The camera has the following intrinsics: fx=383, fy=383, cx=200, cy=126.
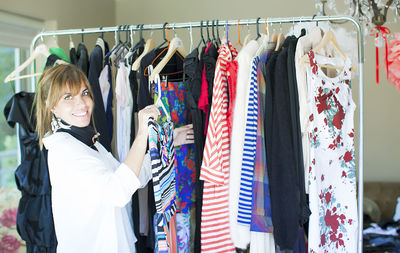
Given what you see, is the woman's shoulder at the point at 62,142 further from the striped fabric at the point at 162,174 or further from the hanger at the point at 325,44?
the hanger at the point at 325,44

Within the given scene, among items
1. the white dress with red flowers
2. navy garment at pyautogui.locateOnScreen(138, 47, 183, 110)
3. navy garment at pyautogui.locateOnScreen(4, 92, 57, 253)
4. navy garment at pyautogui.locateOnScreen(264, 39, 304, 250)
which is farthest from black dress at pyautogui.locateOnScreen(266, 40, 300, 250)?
navy garment at pyautogui.locateOnScreen(4, 92, 57, 253)

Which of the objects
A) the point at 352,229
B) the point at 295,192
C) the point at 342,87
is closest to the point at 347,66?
the point at 342,87

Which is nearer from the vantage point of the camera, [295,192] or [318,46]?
[295,192]

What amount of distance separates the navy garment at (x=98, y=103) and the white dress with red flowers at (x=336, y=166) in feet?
3.17

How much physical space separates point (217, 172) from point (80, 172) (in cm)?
56

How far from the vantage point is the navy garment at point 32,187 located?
1.92 meters

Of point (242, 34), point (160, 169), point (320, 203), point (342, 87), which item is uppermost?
point (242, 34)

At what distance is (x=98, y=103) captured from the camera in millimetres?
1799

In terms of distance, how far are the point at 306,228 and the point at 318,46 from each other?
2.65 ft

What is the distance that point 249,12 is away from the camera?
4.07 meters

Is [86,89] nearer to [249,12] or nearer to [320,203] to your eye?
[320,203]

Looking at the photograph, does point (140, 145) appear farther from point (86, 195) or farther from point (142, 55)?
point (142, 55)

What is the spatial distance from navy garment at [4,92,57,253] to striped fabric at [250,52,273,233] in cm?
103

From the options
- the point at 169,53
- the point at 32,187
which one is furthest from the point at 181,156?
the point at 32,187
